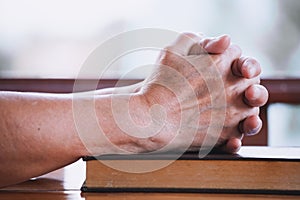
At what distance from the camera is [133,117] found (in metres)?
0.76

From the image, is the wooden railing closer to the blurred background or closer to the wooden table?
the blurred background

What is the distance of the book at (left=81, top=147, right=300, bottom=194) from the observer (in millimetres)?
692

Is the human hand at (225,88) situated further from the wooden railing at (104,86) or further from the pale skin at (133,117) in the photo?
the wooden railing at (104,86)

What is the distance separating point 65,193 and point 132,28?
1096 millimetres

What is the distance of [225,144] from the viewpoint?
0.80 metres

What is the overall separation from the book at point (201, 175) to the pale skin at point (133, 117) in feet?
0.22

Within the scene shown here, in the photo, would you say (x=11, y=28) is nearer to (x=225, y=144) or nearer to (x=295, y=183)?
(x=225, y=144)

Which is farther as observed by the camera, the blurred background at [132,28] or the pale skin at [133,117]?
the blurred background at [132,28]

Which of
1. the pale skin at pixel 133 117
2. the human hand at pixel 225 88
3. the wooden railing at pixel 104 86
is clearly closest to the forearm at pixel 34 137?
the pale skin at pixel 133 117

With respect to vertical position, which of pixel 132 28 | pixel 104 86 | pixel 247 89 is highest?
pixel 247 89

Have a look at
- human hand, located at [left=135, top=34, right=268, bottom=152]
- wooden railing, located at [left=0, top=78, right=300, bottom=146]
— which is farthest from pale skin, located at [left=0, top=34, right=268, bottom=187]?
wooden railing, located at [left=0, top=78, right=300, bottom=146]

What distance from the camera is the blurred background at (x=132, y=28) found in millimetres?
1717

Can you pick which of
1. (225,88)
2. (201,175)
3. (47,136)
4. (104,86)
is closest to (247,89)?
(225,88)

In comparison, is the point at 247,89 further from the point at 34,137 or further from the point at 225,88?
the point at 34,137
